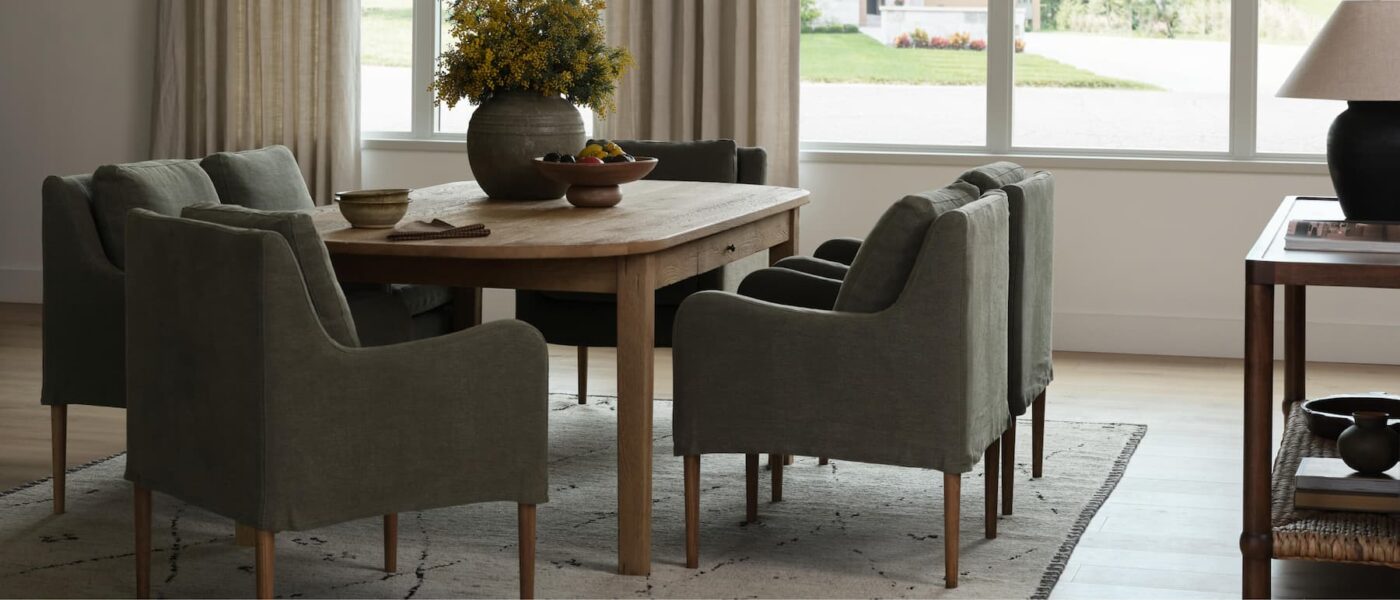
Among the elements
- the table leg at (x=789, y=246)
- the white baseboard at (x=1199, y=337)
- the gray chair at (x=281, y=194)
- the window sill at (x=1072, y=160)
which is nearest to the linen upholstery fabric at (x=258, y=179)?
the gray chair at (x=281, y=194)

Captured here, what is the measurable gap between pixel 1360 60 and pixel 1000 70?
10.2 ft

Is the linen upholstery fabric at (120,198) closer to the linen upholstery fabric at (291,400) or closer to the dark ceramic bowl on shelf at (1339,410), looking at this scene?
the linen upholstery fabric at (291,400)

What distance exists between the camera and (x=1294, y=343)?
3939mm

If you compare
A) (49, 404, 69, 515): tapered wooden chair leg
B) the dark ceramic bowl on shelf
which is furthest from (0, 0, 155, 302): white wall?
the dark ceramic bowl on shelf

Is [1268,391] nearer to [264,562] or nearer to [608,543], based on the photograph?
[608,543]

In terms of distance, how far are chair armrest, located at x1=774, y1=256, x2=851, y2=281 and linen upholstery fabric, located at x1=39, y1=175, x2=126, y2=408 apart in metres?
1.64

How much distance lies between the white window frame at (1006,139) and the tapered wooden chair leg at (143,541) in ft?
10.7

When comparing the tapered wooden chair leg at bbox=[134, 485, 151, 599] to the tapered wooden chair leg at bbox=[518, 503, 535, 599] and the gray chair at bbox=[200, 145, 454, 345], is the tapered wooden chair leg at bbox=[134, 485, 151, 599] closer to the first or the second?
Answer: the tapered wooden chair leg at bbox=[518, 503, 535, 599]

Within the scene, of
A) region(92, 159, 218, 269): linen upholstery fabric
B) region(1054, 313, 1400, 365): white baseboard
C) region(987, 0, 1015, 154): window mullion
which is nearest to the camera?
region(92, 159, 218, 269): linen upholstery fabric

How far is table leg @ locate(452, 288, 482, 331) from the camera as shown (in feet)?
14.6

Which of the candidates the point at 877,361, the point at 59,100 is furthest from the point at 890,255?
the point at 59,100

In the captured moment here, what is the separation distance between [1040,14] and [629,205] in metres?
2.80

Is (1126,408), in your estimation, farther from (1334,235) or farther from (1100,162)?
(1334,235)

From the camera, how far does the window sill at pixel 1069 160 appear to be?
5.75 m
